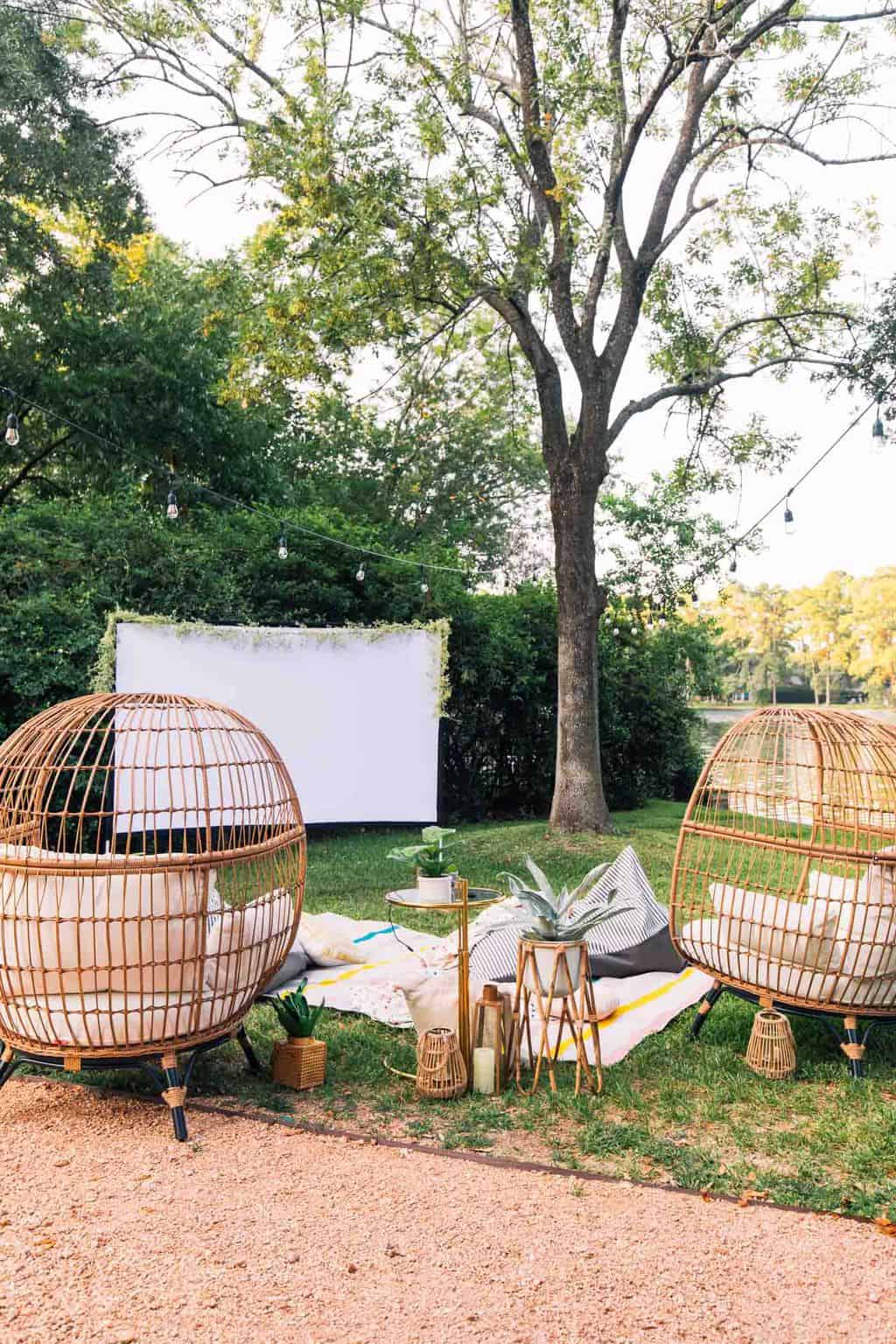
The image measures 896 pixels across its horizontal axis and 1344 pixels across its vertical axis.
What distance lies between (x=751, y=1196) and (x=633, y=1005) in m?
1.65

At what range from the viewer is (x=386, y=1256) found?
7.96 feet

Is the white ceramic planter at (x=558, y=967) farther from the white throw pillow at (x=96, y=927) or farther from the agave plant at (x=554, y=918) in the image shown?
the white throw pillow at (x=96, y=927)

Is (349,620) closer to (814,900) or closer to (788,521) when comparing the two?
(788,521)

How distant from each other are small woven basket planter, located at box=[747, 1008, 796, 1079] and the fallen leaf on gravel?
35.1 inches

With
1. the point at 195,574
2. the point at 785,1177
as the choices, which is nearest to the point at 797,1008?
the point at 785,1177

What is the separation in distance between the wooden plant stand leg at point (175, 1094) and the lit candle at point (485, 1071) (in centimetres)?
96

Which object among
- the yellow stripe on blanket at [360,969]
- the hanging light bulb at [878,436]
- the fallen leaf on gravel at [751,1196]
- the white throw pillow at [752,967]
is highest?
the hanging light bulb at [878,436]

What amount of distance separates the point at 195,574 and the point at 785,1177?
6.91 meters

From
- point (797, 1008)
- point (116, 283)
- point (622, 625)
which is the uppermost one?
point (116, 283)

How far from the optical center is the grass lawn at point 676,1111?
9.58 feet

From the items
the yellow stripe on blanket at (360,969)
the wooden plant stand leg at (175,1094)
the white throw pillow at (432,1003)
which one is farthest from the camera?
the yellow stripe on blanket at (360,969)

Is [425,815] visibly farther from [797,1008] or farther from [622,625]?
[797,1008]

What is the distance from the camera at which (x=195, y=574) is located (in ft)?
28.5

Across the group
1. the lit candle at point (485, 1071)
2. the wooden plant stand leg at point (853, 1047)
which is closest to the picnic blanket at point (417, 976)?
the lit candle at point (485, 1071)
